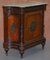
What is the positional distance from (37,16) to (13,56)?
88 centimetres

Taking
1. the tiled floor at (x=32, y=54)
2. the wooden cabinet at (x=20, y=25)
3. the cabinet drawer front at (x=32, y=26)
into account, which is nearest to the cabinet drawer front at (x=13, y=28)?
the wooden cabinet at (x=20, y=25)

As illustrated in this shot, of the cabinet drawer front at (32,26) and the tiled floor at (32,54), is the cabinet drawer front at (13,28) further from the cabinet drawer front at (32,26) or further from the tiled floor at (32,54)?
the tiled floor at (32,54)

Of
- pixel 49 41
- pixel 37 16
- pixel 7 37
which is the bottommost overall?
pixel 49 41

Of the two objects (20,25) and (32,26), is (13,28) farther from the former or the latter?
(32,26)

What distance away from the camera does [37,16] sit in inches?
165

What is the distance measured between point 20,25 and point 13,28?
173 millimetres

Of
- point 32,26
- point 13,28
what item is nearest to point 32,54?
point 32,26

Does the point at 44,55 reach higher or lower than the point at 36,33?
lower

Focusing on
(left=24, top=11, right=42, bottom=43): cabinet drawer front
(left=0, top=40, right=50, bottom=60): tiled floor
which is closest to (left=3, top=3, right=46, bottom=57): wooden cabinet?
(left=24, top=11, right=42, bottom=43): cabinet drawer front

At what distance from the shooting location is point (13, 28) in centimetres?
397

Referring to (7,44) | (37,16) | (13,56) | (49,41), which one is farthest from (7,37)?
(49,41)

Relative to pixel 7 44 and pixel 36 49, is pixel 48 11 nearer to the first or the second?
pixel 36 49

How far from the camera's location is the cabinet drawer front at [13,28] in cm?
393

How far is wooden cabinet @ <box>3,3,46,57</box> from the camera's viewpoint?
12.7 ft
